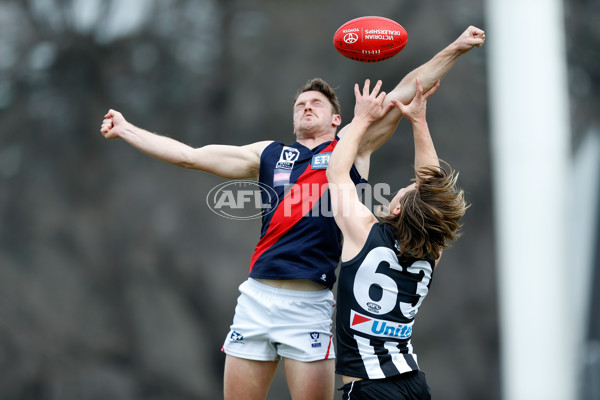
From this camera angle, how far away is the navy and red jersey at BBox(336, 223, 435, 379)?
3234 mm

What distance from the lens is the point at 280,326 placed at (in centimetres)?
375

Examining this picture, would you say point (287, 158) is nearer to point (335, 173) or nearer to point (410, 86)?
point (335, 173)

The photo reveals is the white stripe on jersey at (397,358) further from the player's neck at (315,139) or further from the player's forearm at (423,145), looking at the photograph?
the player's neck at (315,139)

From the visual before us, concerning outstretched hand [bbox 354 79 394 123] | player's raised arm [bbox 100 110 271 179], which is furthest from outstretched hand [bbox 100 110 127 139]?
outstretched hand [bbox 354 79 394 123]

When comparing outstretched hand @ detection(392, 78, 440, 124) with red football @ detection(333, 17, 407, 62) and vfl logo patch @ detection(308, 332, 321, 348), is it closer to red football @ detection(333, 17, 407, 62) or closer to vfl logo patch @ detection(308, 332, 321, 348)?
red football @ detection(333, 17, 407, 62)

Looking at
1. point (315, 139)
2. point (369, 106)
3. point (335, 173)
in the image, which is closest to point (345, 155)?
point (335, 173)

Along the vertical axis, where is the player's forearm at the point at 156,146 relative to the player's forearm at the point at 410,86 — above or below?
below

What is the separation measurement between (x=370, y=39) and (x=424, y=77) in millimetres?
416

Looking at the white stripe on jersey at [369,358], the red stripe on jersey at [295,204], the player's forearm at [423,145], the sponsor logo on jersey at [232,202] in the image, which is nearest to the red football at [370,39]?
the player's forearm at [423,145]

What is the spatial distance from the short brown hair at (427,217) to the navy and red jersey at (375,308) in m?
0.09

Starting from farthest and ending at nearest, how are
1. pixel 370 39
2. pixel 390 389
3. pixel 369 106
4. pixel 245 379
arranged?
pixel 370 39 < pixel 245 379 < pixel 369 106 < pixel 390 389

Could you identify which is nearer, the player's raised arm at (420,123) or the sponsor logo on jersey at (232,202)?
the player's raised arm at (420,123)

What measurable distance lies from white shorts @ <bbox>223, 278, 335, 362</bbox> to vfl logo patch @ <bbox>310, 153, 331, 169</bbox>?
76 centimetres

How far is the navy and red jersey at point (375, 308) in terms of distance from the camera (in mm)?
3234
